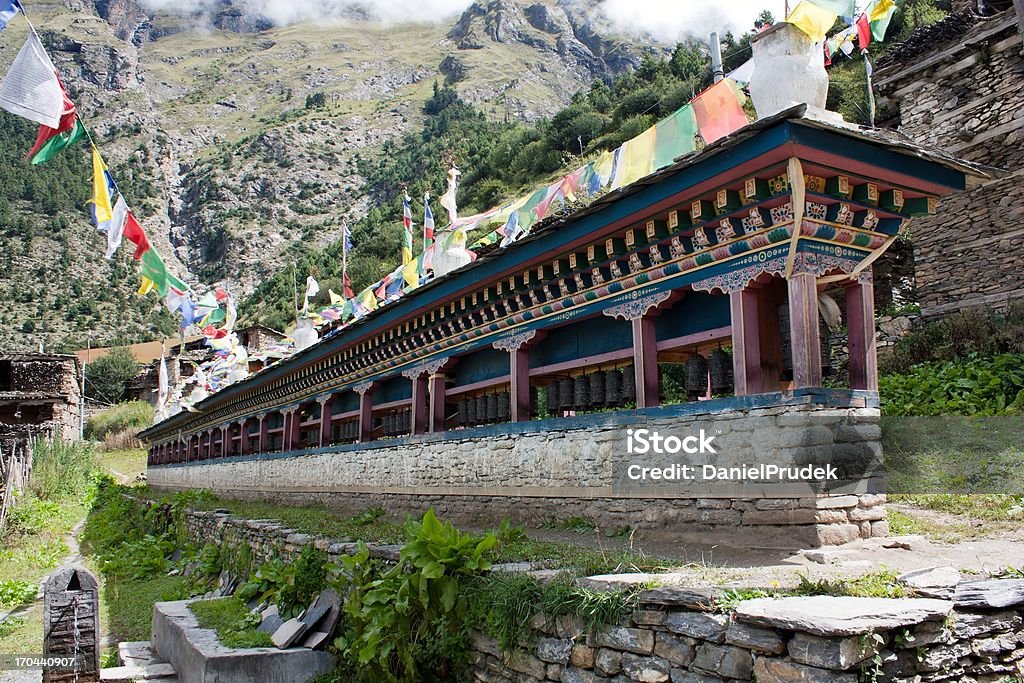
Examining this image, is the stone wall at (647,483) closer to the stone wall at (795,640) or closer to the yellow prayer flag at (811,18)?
the stone wall at (795,640)

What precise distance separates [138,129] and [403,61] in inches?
2368

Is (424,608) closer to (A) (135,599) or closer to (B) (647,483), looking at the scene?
(B) (647,483)

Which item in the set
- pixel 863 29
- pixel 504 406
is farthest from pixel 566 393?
pixel 863 29

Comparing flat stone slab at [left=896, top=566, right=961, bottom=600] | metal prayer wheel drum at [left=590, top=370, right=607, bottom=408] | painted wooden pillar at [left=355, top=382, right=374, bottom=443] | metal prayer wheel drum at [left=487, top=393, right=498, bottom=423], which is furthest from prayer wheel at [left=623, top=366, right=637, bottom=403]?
painted wooden pillar at [left=355, top=382, right=374, bottom=443]

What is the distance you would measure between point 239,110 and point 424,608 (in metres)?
148

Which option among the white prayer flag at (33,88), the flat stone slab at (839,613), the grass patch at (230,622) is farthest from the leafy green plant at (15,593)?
the flat stone slab at (839,613)

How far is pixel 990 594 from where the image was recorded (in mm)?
4562

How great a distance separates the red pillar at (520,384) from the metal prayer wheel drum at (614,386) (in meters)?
1.32

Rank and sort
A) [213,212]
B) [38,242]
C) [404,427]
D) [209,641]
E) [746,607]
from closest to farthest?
Result: [746,607] → [209,641] → [404,427] → [38,242] → [213,212]

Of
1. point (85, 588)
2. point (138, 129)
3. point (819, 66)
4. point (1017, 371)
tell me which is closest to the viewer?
point (819, 66)

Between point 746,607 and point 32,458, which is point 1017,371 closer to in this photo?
point 746,607

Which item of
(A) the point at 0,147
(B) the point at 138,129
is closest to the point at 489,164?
(A) the point at 0,147

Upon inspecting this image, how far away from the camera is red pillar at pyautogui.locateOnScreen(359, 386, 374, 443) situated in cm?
1523

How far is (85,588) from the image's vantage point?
7.73 metres
